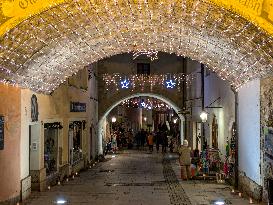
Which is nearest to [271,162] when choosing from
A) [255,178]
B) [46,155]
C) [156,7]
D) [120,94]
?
[255,178]

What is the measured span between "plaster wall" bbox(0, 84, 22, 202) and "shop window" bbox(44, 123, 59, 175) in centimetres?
408

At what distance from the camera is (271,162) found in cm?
1320

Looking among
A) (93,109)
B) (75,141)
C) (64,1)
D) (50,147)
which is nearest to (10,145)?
(64,1)

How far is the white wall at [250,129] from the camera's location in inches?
591

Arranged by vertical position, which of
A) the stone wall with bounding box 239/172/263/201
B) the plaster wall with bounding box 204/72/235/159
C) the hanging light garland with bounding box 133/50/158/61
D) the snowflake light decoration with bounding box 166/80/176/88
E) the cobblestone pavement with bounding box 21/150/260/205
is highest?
the hanging light garland with bounding box 133/50/158/61

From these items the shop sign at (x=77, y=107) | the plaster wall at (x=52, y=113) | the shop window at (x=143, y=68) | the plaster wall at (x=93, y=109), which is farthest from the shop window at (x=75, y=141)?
the shop window at (x=143, y=68)

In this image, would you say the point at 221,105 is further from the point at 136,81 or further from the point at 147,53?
the point at 136,81

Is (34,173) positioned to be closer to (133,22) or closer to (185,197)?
(185,197)

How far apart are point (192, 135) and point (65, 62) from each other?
17266 mm

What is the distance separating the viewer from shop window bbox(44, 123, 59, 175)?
19.8 metres

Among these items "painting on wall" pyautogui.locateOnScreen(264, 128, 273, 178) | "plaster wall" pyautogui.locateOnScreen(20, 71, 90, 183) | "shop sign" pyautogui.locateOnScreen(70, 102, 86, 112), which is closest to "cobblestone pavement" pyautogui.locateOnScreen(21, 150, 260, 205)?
"plaster wall" pyautogui.locateOnScreen(20, 71, 90, 183)

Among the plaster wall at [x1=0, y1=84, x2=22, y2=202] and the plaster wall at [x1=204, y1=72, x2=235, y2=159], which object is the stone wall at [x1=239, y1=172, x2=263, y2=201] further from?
the plaster wall at [x1=0, y1=84, x2=22, y2=202]

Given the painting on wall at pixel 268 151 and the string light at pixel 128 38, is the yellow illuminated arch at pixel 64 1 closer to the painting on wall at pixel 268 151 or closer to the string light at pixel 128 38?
the string light at pixel 128 38

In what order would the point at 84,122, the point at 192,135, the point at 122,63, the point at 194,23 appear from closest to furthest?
the point at 194,23, the point at 84,122, the point at 192,135, the point at 122,63
